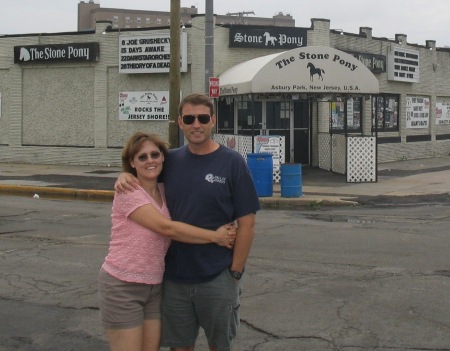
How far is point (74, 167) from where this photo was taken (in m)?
25.5

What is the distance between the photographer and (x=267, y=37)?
24.2 m

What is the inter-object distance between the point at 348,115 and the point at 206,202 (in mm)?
23111

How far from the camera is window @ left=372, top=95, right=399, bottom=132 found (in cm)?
2859

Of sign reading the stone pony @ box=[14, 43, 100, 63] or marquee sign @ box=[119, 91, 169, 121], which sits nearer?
marquee sign @ box=[119, 91, 169, 121]

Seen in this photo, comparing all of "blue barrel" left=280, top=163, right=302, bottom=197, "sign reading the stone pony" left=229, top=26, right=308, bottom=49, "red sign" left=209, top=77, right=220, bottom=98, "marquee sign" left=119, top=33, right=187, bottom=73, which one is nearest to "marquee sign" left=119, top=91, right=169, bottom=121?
"marquee sign" left=119, top=33, right=187, bottom=73

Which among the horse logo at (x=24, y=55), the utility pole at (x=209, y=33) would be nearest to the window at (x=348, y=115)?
the utility pole at (x=209, y=33)

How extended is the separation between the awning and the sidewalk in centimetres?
261

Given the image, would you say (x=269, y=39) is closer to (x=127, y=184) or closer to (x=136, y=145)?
(x=136, y=145)

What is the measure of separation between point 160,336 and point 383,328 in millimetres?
2828

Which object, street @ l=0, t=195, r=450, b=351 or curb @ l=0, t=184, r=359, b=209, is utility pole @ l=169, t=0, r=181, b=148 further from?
street @ l=0, t=195, r=450, b=351

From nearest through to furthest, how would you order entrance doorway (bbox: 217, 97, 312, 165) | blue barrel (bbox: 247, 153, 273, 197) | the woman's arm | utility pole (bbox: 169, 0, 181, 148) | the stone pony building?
the woman's arm, blue barrel (bbox: 247, 153, 273, 197), utility pole (bbox: 169, 0, 181, 148), the stone pony building, entrance doorway (bbox: 217, 97, 312, 165)

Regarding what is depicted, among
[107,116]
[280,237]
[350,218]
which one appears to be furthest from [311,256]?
[107,116]

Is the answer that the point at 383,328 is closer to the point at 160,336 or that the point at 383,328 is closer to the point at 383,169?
the point at 160,336

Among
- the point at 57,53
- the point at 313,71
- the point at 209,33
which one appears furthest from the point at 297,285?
the point at 57,53
